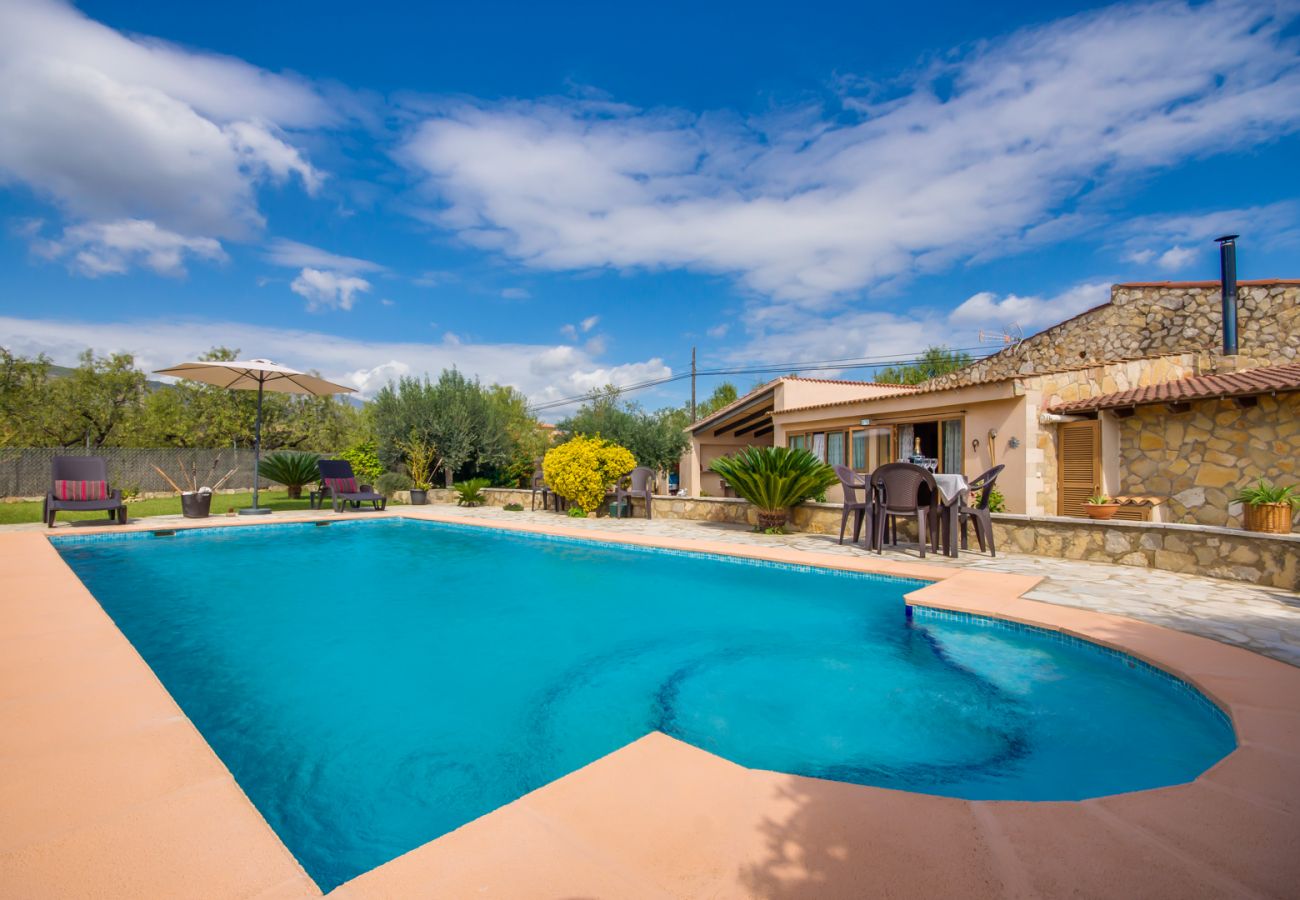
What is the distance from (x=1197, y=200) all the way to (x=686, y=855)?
3119 cm

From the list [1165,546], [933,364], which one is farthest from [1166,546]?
[933,364]

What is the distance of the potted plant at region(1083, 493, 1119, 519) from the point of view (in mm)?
10508

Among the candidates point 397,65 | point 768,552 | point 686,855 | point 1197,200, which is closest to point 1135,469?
point 768,552

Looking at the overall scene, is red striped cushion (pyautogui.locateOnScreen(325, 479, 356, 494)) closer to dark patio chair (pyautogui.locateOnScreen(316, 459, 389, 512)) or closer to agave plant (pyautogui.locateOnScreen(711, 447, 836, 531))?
dark patio chair (pyautogui.locateOnScreen(316, 459, 389, 512))

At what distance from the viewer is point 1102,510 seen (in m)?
10.5

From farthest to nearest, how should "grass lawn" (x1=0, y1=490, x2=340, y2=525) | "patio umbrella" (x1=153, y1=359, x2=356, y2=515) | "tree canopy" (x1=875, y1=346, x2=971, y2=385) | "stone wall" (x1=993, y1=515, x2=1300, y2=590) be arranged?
1. "tree canopy" (x1=875, y1=346, x2=971, y2=385)
2. "grass lawn" (x1=0, y1=490, x2=340, y2=525)
3. "patio umbrella" (x1=153, y1=359, x2=356, y2=515)
4. "stone wall" (x1=993, y1=515, x2=1300, y2=590)

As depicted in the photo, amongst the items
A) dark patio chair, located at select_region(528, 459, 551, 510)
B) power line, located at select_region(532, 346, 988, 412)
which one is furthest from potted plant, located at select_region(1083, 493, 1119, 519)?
power line, located at select_region(532, 346, 988, 412)

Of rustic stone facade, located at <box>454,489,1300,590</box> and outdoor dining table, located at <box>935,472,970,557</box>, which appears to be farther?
outdoor dining table, located at <box>935,472,970,557</box>

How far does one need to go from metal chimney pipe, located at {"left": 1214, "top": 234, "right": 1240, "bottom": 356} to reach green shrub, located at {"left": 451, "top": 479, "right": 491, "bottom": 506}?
20.3m

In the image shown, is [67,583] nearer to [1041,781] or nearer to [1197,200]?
[1041,781]

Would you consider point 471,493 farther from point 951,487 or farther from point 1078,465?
point 1078,465

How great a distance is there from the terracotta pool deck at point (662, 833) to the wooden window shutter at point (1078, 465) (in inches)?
375

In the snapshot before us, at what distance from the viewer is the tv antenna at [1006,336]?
861 inches

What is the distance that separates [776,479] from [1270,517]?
6714 mm
